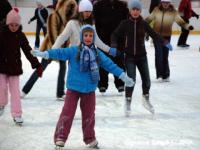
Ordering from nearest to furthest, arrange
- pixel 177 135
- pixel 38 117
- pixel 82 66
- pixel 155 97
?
1. pixel 82 66
2. pixel 177 135
3. pixel 38 117
4. pixel 155 97

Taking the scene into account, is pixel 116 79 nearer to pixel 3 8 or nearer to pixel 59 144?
pixel 3 8

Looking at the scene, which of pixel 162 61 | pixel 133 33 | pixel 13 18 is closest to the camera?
pixel 13 18

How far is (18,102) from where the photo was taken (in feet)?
17.2

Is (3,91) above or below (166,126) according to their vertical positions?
above

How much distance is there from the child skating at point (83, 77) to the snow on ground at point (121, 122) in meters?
0.21

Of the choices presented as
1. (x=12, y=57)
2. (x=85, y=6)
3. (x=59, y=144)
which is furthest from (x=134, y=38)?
(x=59, y=144)

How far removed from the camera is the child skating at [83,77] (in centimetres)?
429

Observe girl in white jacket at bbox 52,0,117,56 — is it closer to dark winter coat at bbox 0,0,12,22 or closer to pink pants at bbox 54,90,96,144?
pink pants at bbox 54,90,96,144

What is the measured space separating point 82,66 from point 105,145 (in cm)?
80

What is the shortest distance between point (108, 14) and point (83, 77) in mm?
2974

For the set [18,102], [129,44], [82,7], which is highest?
[82,7]

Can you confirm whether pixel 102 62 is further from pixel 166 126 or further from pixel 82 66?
pixel 166 126

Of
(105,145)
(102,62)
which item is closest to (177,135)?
(105,145)

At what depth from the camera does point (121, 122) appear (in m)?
5.53
